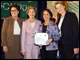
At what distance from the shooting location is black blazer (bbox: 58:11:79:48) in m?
3.38

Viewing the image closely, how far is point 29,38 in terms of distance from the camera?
12.5 feet

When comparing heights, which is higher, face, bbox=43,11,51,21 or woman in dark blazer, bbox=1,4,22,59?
face, bbox=43,11,51,21

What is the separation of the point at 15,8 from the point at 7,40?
2.42 feet

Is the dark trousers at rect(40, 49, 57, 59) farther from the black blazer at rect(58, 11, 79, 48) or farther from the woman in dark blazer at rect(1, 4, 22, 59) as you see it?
the woman in dark blazer at rect(1, 4, 22, 59)

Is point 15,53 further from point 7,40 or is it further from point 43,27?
Answer: point 43,27

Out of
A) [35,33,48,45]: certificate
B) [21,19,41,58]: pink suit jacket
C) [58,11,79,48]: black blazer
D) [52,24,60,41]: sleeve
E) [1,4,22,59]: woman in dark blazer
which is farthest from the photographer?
[1,4,22,59]: woman in dark blazer

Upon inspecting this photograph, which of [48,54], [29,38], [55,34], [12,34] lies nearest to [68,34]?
[55,34]

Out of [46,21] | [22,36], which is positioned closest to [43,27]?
[46,21]

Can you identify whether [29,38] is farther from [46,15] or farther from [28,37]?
[46,15]

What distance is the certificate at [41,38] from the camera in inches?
143

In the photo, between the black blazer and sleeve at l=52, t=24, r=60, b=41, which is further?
sleeve at l=52, t=24, r=60, b=41

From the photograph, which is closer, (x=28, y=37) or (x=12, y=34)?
(x=28, y=37)

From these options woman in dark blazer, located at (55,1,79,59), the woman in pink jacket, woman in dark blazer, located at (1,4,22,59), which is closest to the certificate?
the woman in pink jacket

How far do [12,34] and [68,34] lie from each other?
126 centimetres
